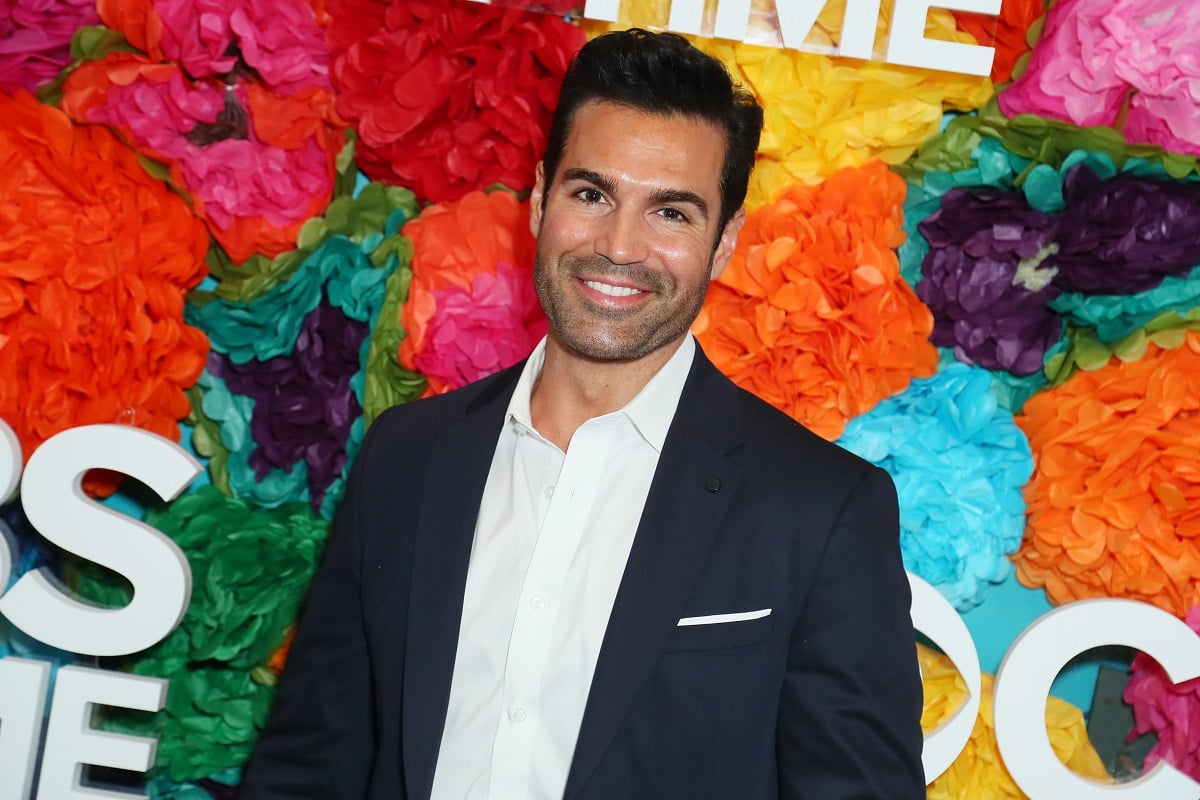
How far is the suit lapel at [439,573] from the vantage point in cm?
132

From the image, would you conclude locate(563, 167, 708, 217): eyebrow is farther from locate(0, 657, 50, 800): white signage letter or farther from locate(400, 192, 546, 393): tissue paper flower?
locate(0, 657, 50, 800): white signage letter

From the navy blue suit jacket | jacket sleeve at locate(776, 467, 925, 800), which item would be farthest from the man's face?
jacket sleeve at locate(776, 467, 925, 800)

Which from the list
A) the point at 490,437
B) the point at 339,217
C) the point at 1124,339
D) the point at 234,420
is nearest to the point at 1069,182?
the point at 1124,339

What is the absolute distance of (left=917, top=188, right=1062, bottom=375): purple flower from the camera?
1790 mm

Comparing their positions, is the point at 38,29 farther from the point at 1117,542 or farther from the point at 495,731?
the point at 1117,542

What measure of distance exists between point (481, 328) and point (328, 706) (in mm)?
631

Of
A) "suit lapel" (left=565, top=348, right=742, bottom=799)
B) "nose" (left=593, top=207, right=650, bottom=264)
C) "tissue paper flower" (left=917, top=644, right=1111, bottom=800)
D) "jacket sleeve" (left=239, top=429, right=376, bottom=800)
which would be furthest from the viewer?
"tissue paper flower" (left=917, top=644, right=1111, bottom=800)

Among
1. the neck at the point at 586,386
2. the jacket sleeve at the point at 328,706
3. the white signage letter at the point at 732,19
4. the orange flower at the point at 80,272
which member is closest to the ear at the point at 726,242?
the neck at the point at 586,386

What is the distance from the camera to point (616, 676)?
1.26 metres

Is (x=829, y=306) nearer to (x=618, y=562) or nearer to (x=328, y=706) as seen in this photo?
(x=618, y=562)

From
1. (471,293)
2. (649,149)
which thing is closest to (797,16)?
(649,149)

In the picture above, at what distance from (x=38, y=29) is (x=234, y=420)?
0.69 metres

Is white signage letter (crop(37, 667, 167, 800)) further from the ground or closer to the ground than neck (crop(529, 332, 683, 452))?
closer to the ground

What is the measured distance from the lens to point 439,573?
1373mm
